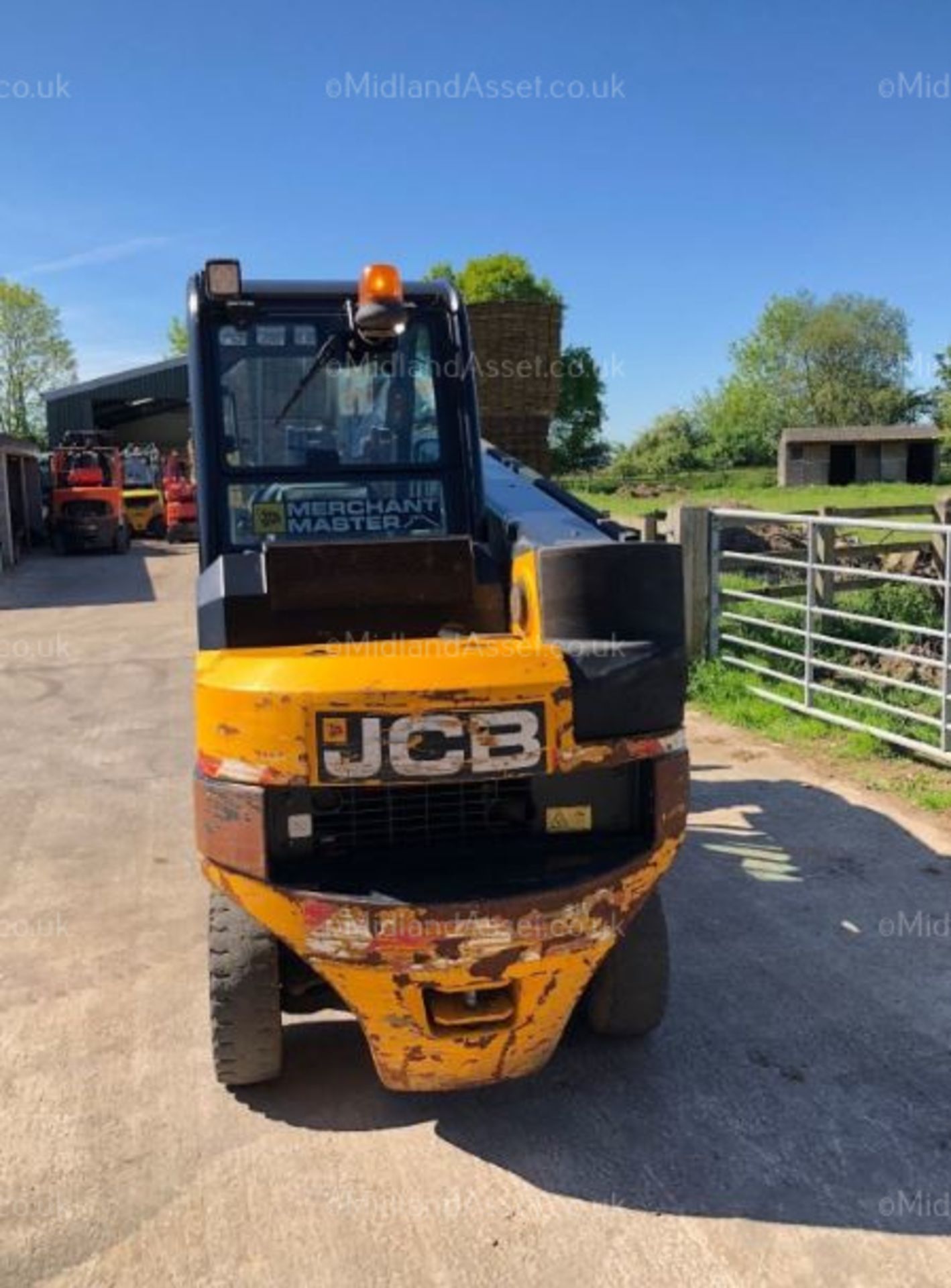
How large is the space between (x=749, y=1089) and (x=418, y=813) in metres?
1.43

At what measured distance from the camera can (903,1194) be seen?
3184 millimetres

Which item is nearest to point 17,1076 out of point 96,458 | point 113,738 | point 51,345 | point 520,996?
point 520,996

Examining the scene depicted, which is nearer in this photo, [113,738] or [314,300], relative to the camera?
[314,300]

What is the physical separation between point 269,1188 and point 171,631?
11.4 m

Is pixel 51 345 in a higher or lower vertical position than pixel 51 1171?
higher

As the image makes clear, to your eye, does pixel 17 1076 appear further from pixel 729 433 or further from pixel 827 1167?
pixel 729 433

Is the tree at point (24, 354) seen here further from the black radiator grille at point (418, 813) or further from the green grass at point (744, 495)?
the black radiator grille at point (418, 813)

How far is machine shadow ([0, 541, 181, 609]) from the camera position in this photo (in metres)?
17.8

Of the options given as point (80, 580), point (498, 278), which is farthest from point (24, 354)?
point (80, 580)

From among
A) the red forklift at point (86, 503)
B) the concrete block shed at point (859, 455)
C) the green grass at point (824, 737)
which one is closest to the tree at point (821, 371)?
the concrete block shed at point (859, 455)

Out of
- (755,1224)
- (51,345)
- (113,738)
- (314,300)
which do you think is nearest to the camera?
(755,1224)

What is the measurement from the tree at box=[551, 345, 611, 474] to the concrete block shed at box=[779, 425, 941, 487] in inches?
469

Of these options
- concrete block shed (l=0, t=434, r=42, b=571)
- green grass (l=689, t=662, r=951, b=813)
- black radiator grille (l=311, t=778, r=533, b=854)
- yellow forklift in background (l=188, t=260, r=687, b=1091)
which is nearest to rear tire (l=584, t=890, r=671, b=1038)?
yellow forklift in background (l=188, t=260, r=687, b=1091)

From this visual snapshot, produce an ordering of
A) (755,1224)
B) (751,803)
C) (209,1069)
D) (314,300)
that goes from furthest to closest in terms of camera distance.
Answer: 1. (751,803)
2. (314,300)
3. (209,1069)
4. (755,1224)
